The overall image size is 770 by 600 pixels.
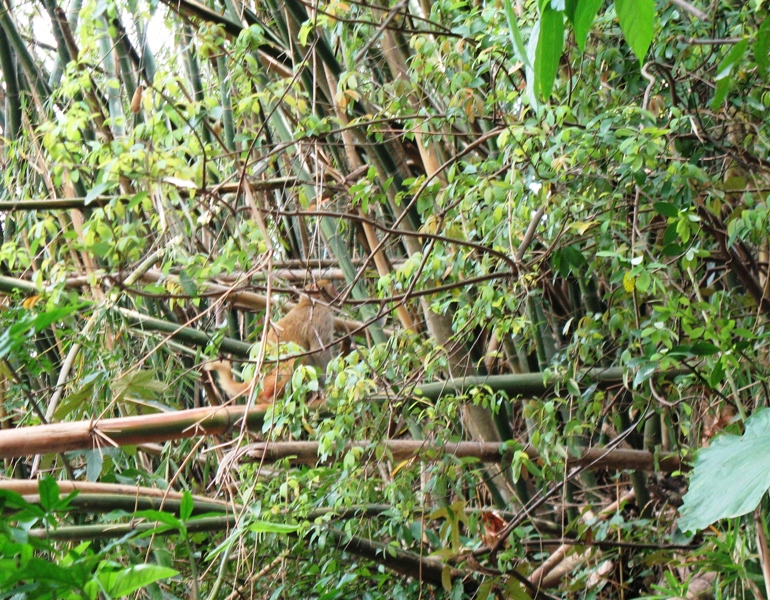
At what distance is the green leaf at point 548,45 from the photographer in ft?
1.58

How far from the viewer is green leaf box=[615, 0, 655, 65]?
0.44 meters

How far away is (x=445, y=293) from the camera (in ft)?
6.14

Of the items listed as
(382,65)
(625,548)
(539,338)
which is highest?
(382,65)

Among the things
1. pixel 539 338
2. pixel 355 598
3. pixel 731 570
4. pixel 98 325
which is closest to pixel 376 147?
pixel 539 338

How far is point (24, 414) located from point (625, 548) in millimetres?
1739

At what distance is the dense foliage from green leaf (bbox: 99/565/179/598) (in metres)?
0.39

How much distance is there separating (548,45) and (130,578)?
0.62 meters

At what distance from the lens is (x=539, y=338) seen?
88.4 inches

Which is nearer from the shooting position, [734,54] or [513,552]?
[734,54]

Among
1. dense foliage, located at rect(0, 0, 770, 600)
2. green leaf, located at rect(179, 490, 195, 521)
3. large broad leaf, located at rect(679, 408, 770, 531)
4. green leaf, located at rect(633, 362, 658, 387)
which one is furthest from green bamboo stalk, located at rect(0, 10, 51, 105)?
large broad leaf, located at rect(679, 408, 770, 531)

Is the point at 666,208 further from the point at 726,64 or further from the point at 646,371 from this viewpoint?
the point at 726,64

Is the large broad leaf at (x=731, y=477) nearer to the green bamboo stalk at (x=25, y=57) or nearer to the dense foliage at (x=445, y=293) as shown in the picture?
the dense foliage at (x=445, y=293)

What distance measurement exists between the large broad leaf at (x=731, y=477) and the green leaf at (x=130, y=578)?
597 mm

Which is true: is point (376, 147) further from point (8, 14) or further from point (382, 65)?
point (8, 14)
